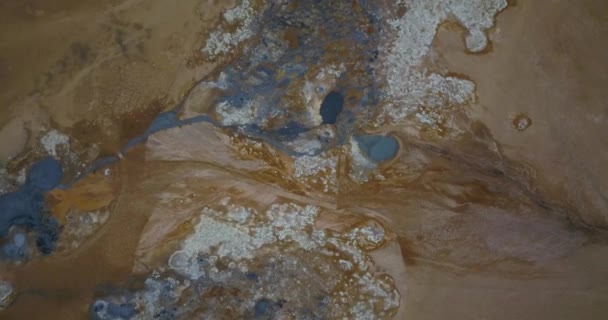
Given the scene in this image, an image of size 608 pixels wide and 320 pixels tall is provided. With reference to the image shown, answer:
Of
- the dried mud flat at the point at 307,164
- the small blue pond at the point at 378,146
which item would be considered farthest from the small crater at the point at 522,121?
the small blue pond at the point at 378,146

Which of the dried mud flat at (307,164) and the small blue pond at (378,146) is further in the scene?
the small blue pond at (378,146)

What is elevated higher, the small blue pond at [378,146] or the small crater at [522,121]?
the small crater at [522,121]

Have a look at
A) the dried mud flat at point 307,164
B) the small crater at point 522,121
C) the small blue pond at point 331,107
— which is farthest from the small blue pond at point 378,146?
the small crater at point 522,121

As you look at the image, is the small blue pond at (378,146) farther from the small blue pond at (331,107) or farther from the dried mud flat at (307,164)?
the small blue pond at (331,107)

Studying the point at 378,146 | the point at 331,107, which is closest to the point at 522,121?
the point at 378,146

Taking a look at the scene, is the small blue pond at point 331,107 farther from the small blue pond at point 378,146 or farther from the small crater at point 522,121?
the small crater at point 522,121

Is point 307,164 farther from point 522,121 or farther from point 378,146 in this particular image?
point 522,121
